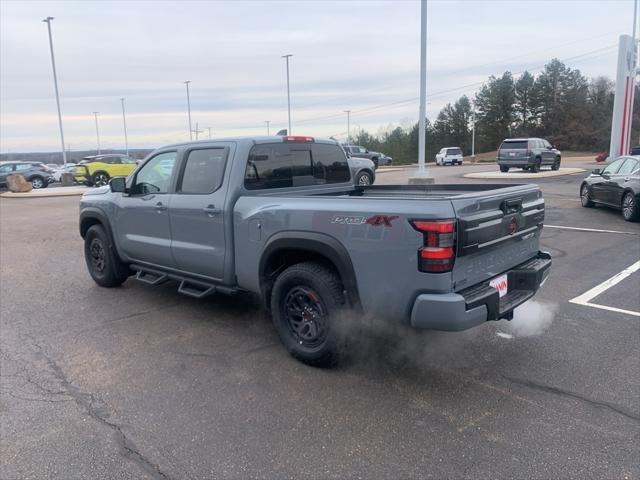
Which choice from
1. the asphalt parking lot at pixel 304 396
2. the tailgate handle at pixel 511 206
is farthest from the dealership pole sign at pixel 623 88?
the tailgate handle at pixel 511 206

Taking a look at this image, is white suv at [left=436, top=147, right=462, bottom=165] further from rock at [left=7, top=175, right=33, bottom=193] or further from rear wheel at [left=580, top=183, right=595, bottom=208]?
rear wheel at [left=580, top=183, right=595, bottom=208]

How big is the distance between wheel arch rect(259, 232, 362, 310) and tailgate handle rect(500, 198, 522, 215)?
4.05 ft

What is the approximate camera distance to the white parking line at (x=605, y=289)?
5459mm

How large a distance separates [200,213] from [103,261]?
2458 mm

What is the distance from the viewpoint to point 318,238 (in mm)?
3881

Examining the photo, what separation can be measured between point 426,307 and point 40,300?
5059 millimetres

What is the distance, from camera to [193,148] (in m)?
5.25

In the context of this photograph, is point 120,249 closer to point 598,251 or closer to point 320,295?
point 320,295

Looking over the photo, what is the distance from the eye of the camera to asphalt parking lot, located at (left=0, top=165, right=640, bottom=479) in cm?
294

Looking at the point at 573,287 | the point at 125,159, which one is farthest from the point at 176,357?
the point at 125,159

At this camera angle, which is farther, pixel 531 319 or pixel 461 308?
pixel 531 319

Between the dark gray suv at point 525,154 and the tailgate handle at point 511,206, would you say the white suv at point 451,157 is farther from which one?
the tailgate handle at point 511,206

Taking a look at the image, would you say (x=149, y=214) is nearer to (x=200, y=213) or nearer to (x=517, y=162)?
(x=200, y=213)

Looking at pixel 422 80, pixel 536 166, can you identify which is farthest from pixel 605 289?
pixel 536 166
